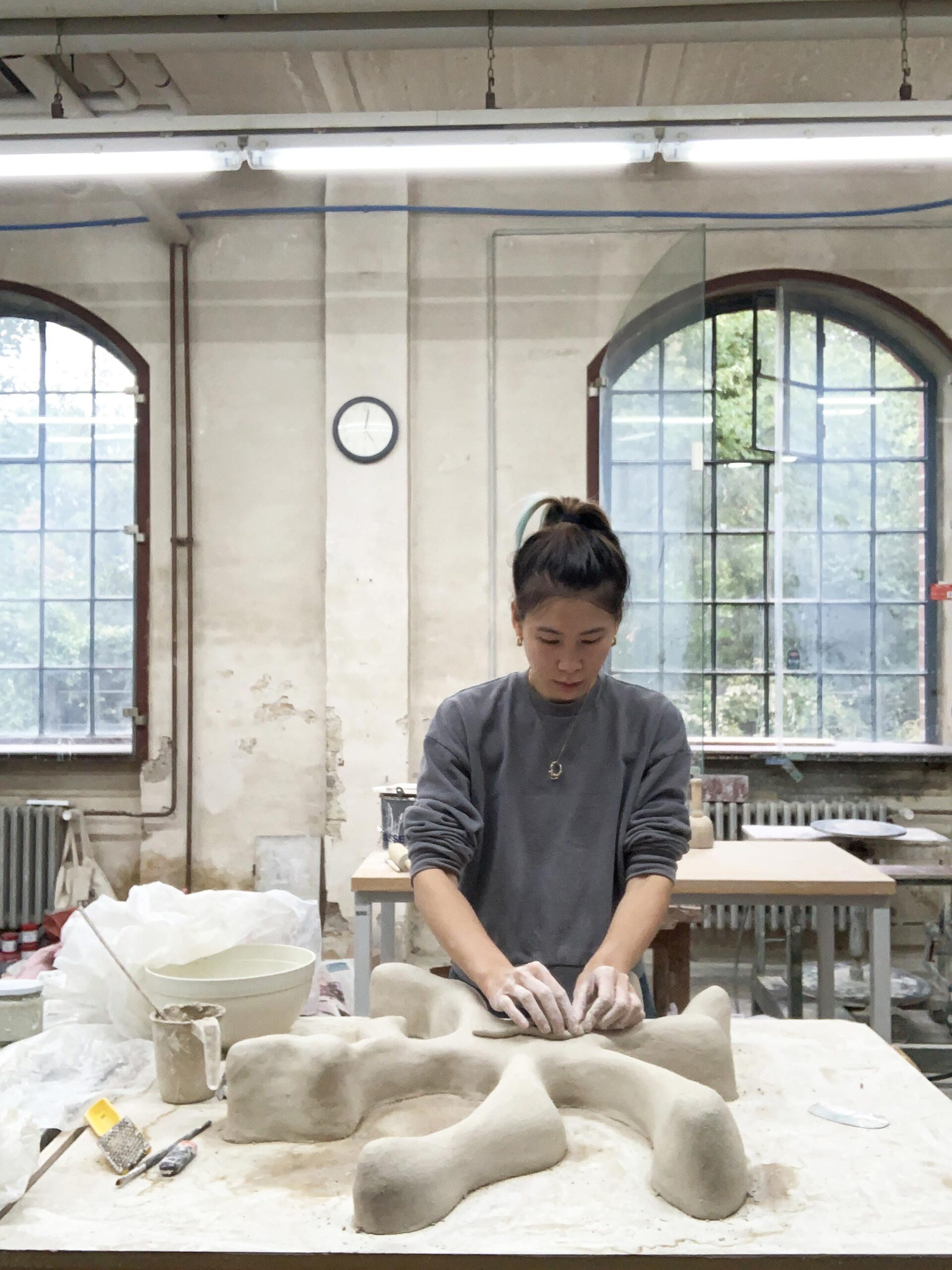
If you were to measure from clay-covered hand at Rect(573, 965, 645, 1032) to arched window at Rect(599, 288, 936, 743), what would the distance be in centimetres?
362

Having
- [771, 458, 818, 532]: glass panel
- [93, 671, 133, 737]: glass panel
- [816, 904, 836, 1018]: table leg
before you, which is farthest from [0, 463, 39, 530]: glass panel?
[816, 904, 836, 1018]: table leg

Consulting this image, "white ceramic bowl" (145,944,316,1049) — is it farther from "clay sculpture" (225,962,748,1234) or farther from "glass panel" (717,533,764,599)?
"glass panel" (717,533,764,599)

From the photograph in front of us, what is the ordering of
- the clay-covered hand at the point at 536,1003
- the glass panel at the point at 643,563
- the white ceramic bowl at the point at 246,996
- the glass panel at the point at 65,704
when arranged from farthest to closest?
the glass panel at the point at 65,704, the glass panel at the point at 643,563, the white ceramic bowl at the point at 246,996, the clay-covered hand at the point at 536,1003

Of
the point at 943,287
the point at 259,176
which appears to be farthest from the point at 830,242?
the point at 259,176

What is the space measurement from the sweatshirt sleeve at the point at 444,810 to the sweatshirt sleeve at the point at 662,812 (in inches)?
9.2

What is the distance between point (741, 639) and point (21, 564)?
3.41 metres

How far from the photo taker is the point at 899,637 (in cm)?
482

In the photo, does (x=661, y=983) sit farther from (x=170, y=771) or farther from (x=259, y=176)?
(x=259, y=176)

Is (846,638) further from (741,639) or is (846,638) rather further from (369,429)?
(369,429)

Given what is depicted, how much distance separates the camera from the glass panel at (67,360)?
4926 mm

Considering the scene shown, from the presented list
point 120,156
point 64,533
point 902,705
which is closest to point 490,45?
point 120,156

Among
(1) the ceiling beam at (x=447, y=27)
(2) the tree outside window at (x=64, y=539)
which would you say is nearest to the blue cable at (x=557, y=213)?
(2) the tree outside window at (x=64, y=539)

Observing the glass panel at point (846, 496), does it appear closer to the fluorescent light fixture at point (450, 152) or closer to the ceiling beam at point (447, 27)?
the ceiling beam at point (447, 27)

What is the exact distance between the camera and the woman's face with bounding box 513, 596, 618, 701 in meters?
1.46
